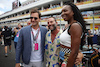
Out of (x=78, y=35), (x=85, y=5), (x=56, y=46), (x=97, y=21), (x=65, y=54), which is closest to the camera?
(x=78, y=35)

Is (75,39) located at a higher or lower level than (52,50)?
higher

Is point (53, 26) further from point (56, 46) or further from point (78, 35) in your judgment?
point (78, 35)

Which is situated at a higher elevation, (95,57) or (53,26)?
(53,26)

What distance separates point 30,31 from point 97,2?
58.1 ft

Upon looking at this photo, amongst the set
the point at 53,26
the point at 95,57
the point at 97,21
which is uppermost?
the point at 97,21

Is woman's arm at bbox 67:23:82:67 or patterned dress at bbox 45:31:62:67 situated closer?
woman's arm at bbox 67:23:82:67

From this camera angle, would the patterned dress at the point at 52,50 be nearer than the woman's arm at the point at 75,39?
No

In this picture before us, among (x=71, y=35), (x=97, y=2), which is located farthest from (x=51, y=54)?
(x=97, y=2)

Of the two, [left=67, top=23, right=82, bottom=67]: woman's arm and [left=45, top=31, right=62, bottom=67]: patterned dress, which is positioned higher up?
[left=67, top=23, right=82, bottom=67]: woman's arm

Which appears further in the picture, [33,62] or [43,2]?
[43,2]

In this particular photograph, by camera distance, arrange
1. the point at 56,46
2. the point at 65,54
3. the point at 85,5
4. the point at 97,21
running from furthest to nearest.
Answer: the point at 85,5 → the point at 97,21 → the point at 56,46 → the point at 65,54

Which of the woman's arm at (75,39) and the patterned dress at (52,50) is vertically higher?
the woman's arm at (75,39)

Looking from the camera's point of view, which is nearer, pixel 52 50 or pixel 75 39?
pixel 75 39

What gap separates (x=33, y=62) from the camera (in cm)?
201
